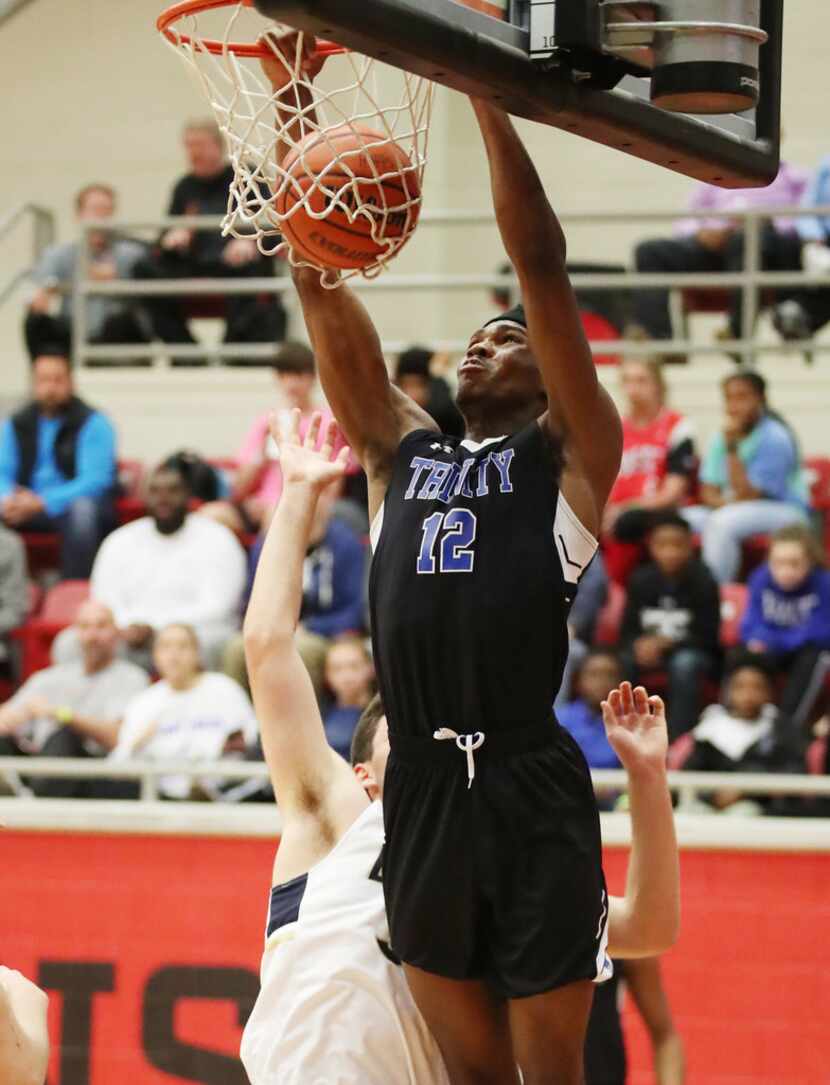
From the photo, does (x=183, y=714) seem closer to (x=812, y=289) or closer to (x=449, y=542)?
(x=449, y=542)

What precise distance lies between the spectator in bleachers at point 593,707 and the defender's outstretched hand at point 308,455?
11.0ft

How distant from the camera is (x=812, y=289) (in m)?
9.84

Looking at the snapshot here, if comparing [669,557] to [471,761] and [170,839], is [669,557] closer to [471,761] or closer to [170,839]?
[170,839]

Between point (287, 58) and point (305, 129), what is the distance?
0.18m

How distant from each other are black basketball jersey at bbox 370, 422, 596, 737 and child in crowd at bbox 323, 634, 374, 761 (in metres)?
3.58

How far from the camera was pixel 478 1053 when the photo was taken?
340 cm

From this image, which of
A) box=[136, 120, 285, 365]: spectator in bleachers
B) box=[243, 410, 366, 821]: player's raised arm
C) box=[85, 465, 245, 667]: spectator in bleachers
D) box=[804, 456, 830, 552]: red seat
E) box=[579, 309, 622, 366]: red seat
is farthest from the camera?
box=[136, 120, 285, 365]: spectator in bleachers

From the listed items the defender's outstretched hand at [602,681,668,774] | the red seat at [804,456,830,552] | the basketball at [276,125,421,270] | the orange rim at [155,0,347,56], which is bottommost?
the defender's outstretched hand at [602,681,668,774]

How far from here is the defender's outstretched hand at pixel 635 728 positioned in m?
3.72

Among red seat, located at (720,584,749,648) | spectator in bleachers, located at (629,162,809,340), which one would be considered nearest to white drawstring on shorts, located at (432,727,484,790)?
red seat, located at (720,584,749,648)

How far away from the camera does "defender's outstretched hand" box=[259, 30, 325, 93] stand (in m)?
3.34

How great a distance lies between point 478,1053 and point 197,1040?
3398 millimetres

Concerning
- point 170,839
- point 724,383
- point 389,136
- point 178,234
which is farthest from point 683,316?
point 389,136

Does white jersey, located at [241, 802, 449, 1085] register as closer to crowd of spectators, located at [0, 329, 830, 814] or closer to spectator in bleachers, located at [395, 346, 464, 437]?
crowd of spectators, located at [0, 329, 830, 814]
